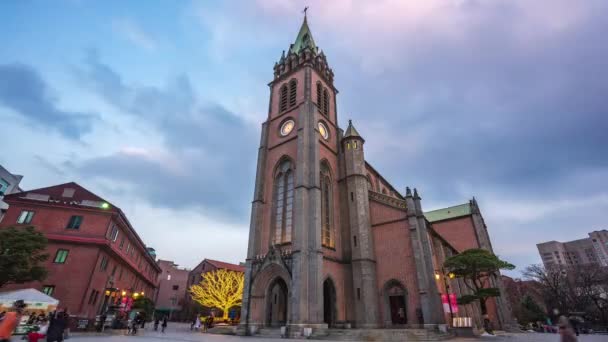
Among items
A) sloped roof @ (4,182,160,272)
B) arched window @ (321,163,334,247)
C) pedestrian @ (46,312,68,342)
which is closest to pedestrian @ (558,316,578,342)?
pedestrian @ (46,312,68,342)

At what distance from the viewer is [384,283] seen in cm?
2467

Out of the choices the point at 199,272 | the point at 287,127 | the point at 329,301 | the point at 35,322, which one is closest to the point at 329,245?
the point at 329,301

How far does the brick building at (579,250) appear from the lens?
111 metres

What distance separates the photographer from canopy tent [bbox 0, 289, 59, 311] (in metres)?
17.8

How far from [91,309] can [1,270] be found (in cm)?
885

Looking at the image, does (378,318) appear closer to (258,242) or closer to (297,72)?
(258,242)

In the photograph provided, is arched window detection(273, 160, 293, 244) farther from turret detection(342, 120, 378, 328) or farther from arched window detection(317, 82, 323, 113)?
arched window detection(317, 82, 323, 113)

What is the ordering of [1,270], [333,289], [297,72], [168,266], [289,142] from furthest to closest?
[168,266] → [297,72] → [289,142] → [333,289] → [1,270]

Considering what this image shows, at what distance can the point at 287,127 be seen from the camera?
32281 mm

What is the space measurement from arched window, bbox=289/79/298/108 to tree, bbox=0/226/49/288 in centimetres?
2502

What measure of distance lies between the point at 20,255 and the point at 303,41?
3741 centimetres

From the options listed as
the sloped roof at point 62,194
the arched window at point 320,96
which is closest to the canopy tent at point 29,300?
the sloped roof at point 62,194

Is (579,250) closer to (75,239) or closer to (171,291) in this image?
(171,291)

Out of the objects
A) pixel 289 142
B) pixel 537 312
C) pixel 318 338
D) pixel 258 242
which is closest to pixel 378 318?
pixel 318 338
